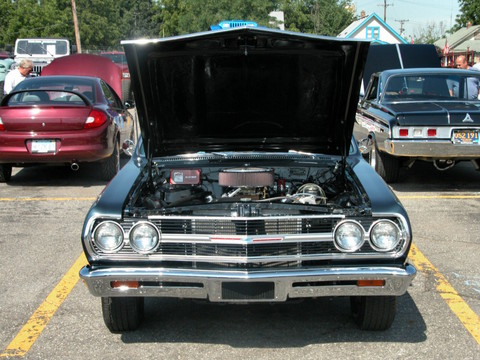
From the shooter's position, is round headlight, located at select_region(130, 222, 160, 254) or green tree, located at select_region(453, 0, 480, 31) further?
green tree, located at select_region(453, 0, 480, 31)

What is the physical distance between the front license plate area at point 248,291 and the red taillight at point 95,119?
5476mm

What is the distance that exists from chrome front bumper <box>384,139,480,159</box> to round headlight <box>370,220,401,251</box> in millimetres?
4619

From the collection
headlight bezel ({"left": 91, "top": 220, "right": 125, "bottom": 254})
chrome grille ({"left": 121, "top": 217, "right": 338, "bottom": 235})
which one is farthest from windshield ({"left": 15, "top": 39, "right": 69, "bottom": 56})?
chrome grille ({"left": 121, "top": 217, "right": 338, "bottom": 235})

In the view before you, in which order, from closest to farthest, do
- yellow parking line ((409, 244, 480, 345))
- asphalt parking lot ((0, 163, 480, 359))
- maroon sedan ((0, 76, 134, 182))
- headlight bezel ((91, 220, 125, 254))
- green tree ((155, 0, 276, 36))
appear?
headlight bezel ((91, 220, 125, 254))
asphalt parking lot ((0, 163, 480, 359))
yellow parking line ((409, 244, 480, 345))
maroon sedan ((0, 76, 134, 182))
green tree ((155, 0, 276, 36))

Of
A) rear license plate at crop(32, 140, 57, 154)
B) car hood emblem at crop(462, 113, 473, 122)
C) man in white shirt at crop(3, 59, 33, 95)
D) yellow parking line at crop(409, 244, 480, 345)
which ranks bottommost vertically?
yellow parking line at crop(409, 244, 480, 345)

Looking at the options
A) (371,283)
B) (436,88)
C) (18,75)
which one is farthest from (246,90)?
(18,75)

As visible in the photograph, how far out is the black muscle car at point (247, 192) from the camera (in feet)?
11.6

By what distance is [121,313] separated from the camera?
392cm

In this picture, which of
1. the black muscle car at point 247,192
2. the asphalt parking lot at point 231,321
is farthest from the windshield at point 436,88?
the black muscle car at point 247,192

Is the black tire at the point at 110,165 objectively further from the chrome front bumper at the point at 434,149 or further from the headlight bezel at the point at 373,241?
the headlight bezel at the point at 373,241

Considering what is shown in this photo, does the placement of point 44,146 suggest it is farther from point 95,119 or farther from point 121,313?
point 121,313

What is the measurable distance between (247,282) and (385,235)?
2.76 feet

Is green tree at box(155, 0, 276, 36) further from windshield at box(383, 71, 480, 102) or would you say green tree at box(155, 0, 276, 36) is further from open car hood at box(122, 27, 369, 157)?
open car hood at box(122, 27, 369, 157)

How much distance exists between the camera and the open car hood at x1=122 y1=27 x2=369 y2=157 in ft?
13.9
